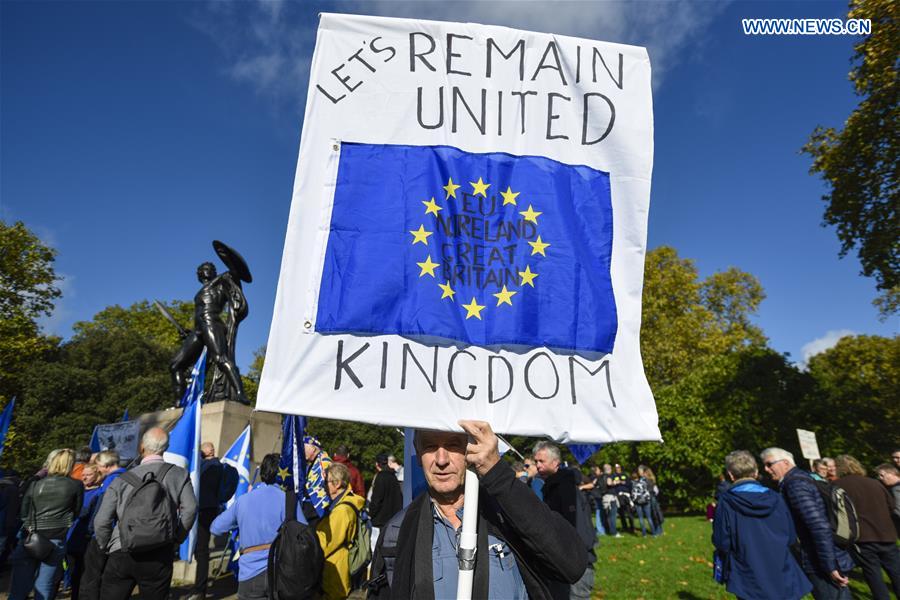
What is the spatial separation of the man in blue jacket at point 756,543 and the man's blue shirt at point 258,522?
3.68 m

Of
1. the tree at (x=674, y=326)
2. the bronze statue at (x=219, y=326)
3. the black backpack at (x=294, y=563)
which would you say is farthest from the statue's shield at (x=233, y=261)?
the tree at (x=674, y=326)

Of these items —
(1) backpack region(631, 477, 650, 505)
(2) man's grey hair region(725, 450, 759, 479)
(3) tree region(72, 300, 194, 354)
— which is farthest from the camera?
(3) tree region(72, 300, 194, 354)

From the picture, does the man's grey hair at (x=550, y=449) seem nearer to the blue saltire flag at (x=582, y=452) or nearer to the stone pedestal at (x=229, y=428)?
the blue saltire flag at (x=582, y=452)

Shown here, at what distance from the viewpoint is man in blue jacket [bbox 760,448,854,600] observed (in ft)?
16.1

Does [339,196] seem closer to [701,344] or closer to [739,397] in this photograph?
[739,397]

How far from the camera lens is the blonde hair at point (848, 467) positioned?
6605 mm

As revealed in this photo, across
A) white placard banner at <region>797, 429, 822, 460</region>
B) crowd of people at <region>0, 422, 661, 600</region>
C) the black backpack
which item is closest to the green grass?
crowd of people at <region>0, 422, 661, 600</region>

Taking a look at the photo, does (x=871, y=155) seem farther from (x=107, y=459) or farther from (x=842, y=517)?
(x=107, y=459)

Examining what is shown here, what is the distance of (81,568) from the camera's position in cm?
672

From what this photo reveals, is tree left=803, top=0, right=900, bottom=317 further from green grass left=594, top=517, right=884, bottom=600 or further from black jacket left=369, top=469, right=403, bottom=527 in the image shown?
black jacket left=369, top=469, right=403, bottom=527

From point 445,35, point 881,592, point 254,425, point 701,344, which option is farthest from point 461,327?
point 701,344

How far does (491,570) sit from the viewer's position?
6.88 feet

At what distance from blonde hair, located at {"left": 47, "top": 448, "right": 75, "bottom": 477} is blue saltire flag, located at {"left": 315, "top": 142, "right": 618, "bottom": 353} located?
532 cm

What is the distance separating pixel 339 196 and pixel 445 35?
980mm
